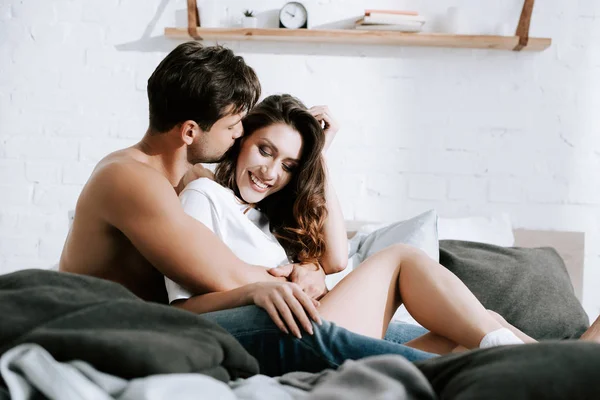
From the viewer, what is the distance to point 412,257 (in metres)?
1.61

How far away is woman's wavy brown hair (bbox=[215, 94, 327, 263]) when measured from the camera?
2.04 metres

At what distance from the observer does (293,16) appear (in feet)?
9.71

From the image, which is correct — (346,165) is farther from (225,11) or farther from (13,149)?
(13,149)

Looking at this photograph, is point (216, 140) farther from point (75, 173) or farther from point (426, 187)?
point (75, 173)

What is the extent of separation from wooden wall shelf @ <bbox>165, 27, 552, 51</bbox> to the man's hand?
1296 mm

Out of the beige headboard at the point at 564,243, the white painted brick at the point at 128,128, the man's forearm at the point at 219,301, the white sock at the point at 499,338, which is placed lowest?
the beige headboard at the point at 564,243

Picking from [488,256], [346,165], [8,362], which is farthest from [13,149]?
[8,362]

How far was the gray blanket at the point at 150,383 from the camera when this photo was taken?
2.48ft

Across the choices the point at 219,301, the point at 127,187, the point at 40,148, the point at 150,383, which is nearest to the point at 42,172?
the point at 40,148

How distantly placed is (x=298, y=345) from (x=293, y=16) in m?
A: 2.00

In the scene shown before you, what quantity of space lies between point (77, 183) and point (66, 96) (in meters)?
0.40

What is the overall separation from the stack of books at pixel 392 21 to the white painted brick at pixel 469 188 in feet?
2.19

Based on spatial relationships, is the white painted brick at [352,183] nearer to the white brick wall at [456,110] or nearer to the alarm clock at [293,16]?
the white brick wall at [456,110]

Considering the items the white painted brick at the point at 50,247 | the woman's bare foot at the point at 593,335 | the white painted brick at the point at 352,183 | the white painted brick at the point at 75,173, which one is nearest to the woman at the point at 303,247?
the woman's bare foot at the point at 593,335
